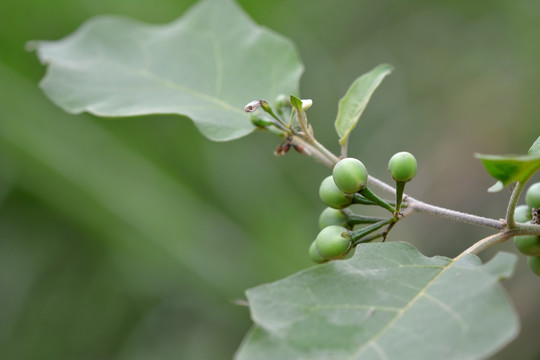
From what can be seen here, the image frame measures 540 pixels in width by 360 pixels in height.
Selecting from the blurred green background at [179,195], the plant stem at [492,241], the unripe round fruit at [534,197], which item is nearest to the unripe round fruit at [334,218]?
the plant stem at [492,241]

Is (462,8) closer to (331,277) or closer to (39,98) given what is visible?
(39,98)

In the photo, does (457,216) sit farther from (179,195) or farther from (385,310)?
(179,195)

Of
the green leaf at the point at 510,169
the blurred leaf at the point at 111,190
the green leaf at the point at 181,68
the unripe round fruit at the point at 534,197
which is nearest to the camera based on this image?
the green leaf at the point at 510,169

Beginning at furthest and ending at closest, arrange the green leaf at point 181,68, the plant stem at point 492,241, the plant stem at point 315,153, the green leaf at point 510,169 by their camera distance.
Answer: the green leaf at point 181,68 < the plant stem at point 315,153 < the plant stem at point 492,241 < the green leaf at point 510,169

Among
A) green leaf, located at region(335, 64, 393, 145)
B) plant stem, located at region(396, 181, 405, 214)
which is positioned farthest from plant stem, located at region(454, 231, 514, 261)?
green leaf, located at region(335, 64, 393, 145)

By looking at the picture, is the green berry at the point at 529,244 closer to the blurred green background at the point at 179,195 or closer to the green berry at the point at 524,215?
the green berry at the point at 524,215

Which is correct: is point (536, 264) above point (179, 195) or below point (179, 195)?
above

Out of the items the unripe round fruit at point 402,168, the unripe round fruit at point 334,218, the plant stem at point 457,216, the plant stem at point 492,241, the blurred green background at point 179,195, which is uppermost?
the unripe round fruit at point 402,168

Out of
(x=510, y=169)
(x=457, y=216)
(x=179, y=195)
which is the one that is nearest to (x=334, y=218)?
(x=457, y=216)
